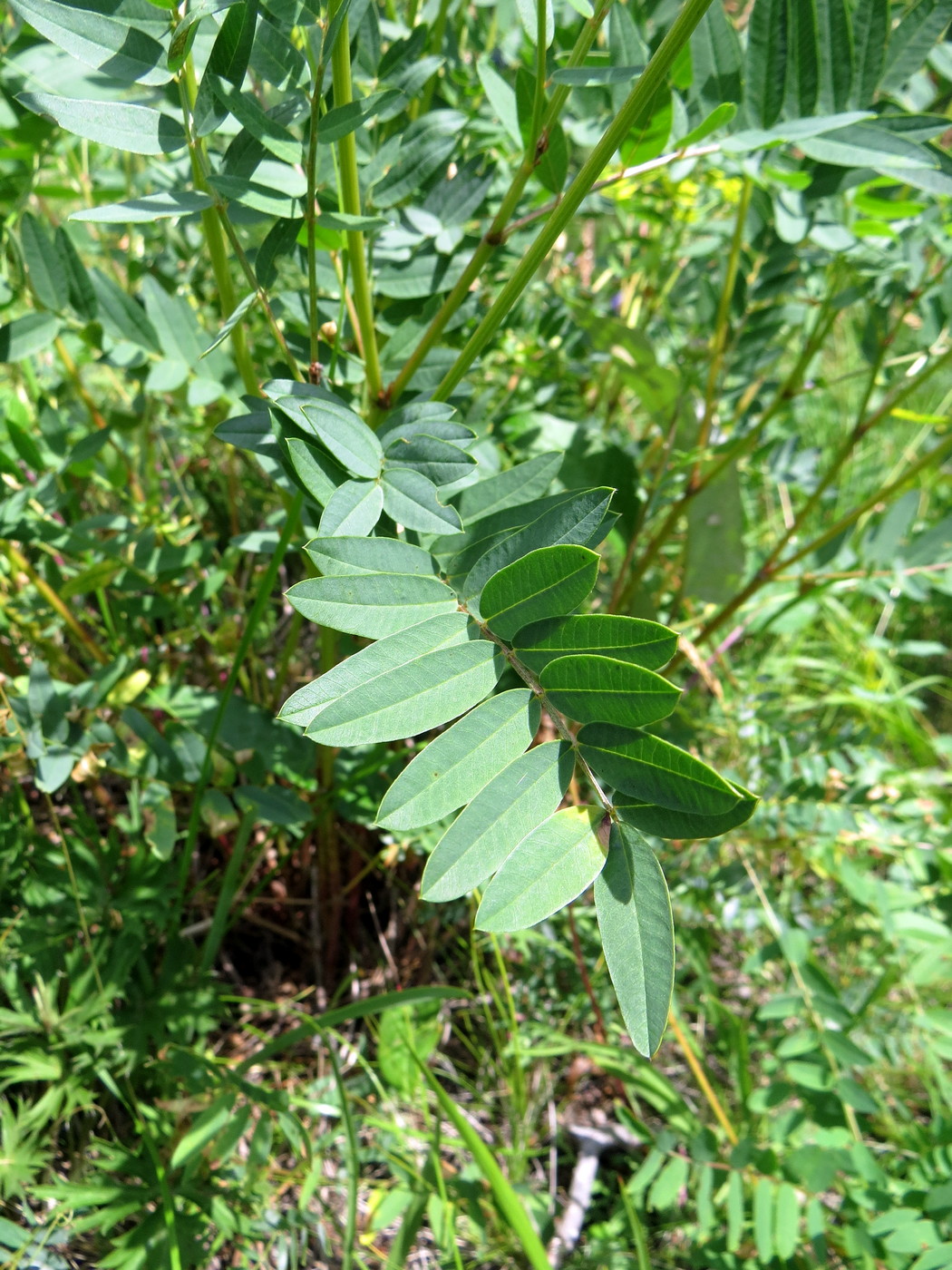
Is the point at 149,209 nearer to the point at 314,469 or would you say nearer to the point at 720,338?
the point at 314,469

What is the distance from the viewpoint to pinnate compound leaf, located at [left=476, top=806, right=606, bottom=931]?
44 cm

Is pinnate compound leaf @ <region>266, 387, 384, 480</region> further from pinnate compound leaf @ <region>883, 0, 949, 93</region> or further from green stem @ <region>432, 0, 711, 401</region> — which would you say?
pinnate compound leaf @ <region>883, 0, 949, 93</region>

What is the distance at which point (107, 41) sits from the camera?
53cm

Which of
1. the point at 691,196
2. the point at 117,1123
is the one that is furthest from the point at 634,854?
the point at 691,196

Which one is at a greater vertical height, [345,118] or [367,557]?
[345,118]

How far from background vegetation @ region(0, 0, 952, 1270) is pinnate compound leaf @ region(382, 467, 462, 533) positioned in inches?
1.3

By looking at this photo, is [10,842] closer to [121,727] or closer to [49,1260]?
[121,727]

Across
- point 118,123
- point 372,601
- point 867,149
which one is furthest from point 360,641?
point 867,149

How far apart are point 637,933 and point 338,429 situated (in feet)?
1.12

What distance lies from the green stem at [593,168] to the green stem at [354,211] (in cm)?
9

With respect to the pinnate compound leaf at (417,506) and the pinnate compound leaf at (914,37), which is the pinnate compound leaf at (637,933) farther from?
the pinnate compound leaf at (914,37)

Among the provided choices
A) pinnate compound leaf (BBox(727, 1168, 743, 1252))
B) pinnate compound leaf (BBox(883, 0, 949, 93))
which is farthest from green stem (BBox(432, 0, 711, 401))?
pinnate compound leaf (BBox(727, 1168, 743, 1252))

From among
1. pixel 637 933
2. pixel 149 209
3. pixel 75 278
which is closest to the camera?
pixel 637 933

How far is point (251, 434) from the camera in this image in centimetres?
64
